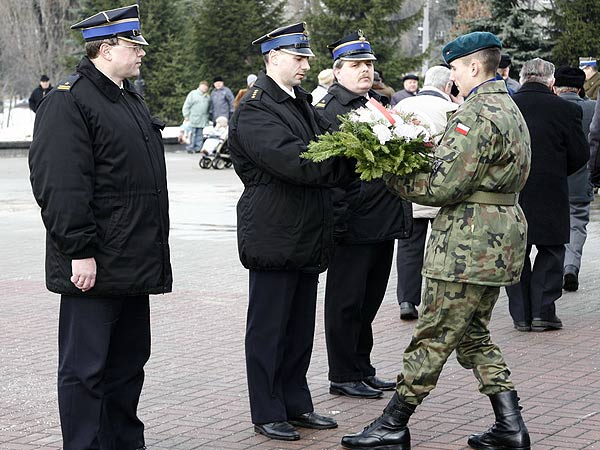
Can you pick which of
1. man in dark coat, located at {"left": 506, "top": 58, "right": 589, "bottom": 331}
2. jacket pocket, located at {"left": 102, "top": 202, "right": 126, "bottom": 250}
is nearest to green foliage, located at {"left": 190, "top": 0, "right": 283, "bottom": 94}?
man in dark coat, located at {"left": 506, "top": 58, "right": 589, "bottom": 331}

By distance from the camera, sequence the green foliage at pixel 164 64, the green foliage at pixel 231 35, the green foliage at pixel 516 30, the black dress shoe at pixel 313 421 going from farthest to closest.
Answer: the green foliage at pixel 164 64 < the green foliage at pixel 231 35 < the green foliage at pixel 516 30 < the black dress shoe at pixel 313 421

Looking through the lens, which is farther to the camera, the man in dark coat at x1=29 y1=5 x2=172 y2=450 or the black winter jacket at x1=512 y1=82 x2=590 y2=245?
the black winter jacket at x1=512 y1=82 x2=590 y2=245

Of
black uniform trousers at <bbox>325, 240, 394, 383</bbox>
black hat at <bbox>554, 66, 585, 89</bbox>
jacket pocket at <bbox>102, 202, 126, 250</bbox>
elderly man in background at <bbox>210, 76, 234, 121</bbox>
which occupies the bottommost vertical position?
black uniform trousers at <bbox>325, 240, 394, 383</bbox>

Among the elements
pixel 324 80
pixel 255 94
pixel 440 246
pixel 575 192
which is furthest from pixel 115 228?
pixel 324 80

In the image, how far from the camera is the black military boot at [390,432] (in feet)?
19.0

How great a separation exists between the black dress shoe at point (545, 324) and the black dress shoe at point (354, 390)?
92.4 inches

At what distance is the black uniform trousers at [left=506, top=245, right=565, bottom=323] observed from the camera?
8.95 meters

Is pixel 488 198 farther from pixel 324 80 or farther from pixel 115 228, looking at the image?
pixel 324 80

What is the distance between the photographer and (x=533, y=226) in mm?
8906

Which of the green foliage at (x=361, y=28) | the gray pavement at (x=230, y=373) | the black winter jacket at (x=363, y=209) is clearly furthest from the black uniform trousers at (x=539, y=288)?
the green foliage at (x=361, y=28)

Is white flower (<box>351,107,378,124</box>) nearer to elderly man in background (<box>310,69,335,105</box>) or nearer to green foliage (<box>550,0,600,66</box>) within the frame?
elderly man in background (<box>310,69,335,105</box>)

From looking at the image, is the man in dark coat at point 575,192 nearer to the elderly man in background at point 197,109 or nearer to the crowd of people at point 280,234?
the crowd of people at point 280,234

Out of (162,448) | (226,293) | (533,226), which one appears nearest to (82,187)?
(162,448)

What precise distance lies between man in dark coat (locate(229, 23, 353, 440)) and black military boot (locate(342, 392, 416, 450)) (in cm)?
42
